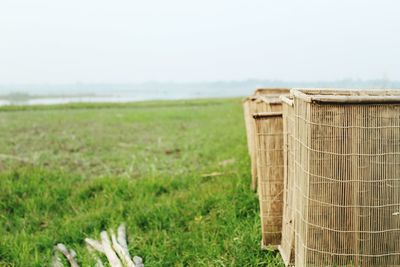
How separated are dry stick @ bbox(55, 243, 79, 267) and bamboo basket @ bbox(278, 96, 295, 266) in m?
1.83

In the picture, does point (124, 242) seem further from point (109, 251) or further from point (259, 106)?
point (259, 106)

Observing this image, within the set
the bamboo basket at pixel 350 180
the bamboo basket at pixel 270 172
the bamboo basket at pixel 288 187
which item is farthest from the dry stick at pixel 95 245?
the bamboo basket at pixel 350 180

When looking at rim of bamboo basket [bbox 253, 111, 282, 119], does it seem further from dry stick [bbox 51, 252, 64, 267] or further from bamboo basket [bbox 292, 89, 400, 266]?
dry stick [bbox 51, 252, 64, 267]

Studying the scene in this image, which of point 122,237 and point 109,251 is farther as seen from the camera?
point 122,237

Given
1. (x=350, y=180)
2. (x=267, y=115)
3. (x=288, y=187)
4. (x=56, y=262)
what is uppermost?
(x=267, y=115)

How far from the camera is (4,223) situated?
4.59m

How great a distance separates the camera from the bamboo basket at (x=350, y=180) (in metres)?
2.19

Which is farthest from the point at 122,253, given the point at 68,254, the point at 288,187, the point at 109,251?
the point at 288,187

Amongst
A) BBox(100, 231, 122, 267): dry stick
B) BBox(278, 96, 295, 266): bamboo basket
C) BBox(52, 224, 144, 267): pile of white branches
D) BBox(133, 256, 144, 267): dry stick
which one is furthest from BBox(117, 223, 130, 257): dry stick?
BBox(278, 96, 295, 266): bamboo basket

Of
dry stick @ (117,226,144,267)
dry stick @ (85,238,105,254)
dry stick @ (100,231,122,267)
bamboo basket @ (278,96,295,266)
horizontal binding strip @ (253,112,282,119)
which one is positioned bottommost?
dry stick @ (85,238,105,254)

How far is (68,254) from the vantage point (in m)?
3.65

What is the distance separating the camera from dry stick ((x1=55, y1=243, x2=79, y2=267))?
350 cm

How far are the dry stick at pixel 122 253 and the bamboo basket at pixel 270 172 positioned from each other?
1125 mm

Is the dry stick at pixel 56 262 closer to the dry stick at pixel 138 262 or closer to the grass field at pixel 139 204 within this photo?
the grass field at pixel 139 204
